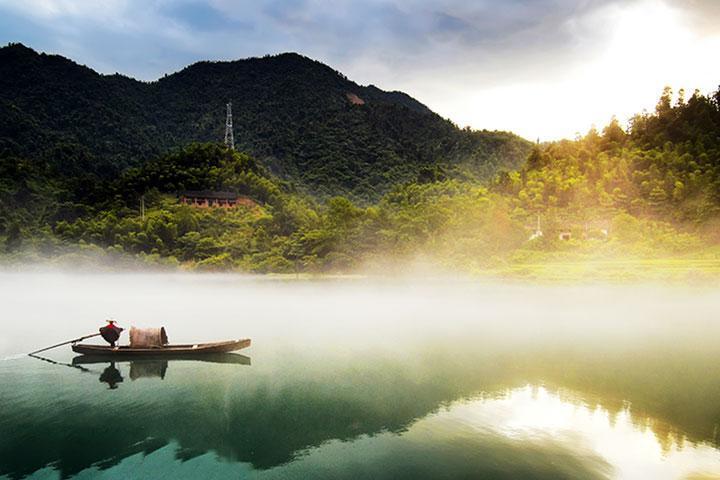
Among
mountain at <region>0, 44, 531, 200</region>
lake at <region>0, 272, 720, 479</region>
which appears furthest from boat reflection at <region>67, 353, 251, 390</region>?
mountain at <region>0, 44, 531, 200</region>

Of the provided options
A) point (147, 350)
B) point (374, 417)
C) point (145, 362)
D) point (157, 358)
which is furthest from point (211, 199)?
point (374, 417)

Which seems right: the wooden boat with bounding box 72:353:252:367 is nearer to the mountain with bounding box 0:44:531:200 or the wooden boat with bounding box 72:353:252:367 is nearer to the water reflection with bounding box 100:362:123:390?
the water reflection with bounding box 100:362:123:390

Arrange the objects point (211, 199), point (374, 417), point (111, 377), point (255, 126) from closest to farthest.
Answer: point (374, 417), point (111, 377), point (211, 199), point (255, 126)

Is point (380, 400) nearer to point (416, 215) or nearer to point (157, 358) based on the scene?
point (157, 358)

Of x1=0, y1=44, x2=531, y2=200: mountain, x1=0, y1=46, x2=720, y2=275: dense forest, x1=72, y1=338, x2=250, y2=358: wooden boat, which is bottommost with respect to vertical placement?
x1=72, y1=338, x2=250, y2=358: wooden boat

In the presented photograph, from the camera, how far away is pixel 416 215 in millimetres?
53188

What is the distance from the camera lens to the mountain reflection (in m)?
10.4

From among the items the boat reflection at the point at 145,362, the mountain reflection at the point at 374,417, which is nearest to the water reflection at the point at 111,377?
the boat reflection at the point at 145,362

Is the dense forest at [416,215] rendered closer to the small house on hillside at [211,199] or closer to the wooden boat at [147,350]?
the small house on hillside at [211,199]

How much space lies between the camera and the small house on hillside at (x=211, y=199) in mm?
60281

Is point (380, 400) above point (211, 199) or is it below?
below

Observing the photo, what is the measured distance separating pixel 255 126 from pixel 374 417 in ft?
341

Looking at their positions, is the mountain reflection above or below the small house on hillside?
below

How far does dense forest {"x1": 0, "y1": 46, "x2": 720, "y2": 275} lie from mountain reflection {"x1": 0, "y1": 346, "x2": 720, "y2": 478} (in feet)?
88.5
